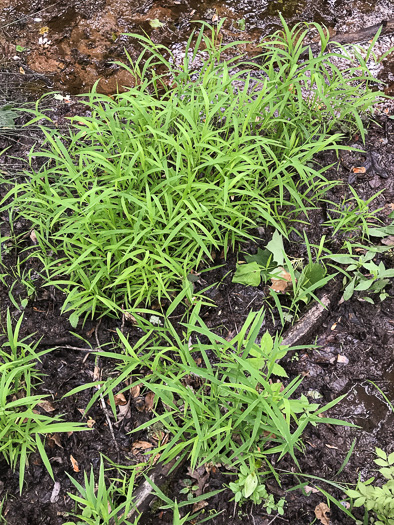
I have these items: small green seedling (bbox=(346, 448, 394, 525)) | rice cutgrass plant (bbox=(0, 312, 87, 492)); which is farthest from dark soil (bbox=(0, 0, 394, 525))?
small green seedling (bbox=(346, 448, 394, 525))

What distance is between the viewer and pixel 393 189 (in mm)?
2607

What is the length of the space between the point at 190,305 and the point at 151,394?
50 centimetres

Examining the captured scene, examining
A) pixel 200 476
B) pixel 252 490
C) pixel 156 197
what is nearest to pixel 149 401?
pixel 200 476

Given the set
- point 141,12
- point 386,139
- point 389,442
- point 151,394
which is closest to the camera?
point 389,442

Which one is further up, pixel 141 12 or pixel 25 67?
pixel 141 12

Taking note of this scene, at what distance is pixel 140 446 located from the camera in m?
1.92

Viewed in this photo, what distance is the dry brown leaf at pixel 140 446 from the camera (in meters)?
1.91

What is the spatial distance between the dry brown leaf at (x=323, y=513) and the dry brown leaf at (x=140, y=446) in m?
0.80

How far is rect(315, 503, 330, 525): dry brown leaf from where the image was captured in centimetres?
174

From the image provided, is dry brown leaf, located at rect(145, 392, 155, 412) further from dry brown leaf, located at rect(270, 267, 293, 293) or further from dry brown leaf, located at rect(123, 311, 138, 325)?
dry brown leaf, located at rect(270, 267, 293, 293)

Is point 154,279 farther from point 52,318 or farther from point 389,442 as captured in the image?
point 389,442

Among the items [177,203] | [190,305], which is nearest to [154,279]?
[190,305]

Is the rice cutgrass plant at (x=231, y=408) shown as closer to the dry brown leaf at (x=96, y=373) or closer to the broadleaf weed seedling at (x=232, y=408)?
the broadleaf weed seedling at (x=232, y=408)

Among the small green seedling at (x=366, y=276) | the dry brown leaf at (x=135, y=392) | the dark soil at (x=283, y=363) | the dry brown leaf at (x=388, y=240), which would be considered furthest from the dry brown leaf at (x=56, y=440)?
the dry brown leaf at (x=388, y=240)
